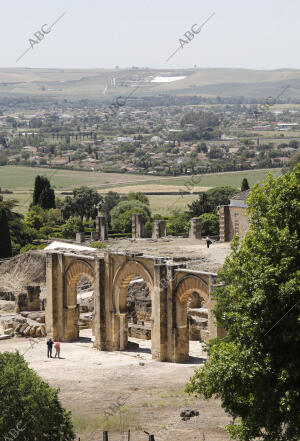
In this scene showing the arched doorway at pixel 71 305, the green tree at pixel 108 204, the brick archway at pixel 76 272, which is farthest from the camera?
the green tree at pixel 108 204

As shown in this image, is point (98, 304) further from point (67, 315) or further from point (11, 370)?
point (11, 370)

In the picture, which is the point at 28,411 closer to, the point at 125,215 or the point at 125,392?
the point at 125,392

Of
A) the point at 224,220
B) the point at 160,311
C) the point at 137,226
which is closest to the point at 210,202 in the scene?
the point at 137,226

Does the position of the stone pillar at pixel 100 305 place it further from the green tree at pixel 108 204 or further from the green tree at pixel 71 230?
the green tree at pixel 108 204

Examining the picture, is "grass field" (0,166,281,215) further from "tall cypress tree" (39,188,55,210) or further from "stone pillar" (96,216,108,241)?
"stone pillar" (96,216,108,241)

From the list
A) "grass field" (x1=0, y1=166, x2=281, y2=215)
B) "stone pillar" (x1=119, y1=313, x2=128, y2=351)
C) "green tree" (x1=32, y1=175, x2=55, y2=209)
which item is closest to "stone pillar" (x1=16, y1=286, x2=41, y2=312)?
"stone pillar" (x1=119, y1=313, x2=128, y2=351)

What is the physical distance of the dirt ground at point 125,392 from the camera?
25.6m

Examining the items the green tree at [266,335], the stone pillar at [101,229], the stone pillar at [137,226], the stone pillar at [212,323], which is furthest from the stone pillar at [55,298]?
the stone pillar at [101,229]

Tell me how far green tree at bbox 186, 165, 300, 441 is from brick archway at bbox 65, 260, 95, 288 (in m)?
15.1

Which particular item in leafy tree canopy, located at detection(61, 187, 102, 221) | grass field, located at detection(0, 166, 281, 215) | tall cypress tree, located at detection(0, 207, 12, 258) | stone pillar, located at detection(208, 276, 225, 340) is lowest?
stone pillar, located at detection(208, 276, 225, 340)

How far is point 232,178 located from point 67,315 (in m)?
93.1

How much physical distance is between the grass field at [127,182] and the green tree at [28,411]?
242 ft

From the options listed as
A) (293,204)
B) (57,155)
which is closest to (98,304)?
(293,204)

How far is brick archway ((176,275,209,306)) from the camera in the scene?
32.2m
